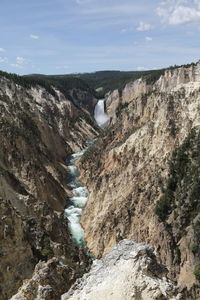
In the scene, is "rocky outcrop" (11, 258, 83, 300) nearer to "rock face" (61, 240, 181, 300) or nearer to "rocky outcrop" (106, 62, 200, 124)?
"rock face" (61, 240, 181, 300)

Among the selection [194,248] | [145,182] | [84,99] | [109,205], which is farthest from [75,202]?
[84,99]

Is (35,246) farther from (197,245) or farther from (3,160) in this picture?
(3,160)

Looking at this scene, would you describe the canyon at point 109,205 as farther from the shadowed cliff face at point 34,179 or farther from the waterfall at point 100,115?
the waterfall at point 100,115

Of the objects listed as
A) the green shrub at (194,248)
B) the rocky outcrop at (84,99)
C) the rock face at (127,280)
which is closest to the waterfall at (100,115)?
the rocky outcrop at (84,99)

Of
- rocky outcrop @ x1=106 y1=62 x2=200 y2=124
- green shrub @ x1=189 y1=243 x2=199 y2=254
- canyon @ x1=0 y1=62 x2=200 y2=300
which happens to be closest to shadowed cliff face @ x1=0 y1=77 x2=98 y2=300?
canyon @ x1=0 y1=62 x2=200 y2=300

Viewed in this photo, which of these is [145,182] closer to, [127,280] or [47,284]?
[47,284]
